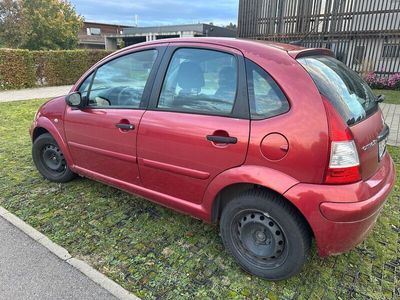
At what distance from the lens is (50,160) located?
3.94 meters

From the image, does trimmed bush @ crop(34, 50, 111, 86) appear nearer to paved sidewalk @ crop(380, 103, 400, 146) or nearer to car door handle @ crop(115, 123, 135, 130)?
car door handle @ crop(115, 123, 135, 130)

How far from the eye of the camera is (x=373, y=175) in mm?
2221

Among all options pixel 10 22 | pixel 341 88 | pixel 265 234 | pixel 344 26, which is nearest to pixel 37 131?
pixel 265 234

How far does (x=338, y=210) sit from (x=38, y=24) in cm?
3276

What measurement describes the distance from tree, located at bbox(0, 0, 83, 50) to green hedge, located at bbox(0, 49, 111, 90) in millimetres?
13163

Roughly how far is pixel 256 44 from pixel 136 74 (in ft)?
3.85

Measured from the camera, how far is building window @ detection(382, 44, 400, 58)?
41.5 ft

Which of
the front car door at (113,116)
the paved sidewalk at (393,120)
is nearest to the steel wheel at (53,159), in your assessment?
the front car door at (113,116)

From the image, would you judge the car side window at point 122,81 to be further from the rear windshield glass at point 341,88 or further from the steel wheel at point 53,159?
the rear windshield glass at point 341,88

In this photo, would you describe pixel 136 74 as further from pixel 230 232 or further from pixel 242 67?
pixel 230 232

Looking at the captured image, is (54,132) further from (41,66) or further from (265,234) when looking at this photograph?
(41,66)

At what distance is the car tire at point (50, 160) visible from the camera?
3795mm

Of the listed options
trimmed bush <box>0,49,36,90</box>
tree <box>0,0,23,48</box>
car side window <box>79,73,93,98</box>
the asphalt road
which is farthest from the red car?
tree <box>0,0,23,48</box>

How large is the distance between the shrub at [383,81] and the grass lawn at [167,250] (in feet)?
34.4
